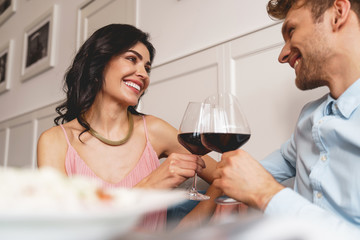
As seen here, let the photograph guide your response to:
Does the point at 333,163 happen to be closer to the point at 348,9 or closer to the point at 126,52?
the point at 348,9

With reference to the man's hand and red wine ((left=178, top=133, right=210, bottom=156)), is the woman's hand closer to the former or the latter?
red wine ((left=178, top=133, right=210, bottom=156))

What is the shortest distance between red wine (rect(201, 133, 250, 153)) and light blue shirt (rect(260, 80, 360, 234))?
20 cm

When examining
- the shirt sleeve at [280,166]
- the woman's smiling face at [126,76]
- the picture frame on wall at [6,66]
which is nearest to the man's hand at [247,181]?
the shirt sleeve at [280,166]

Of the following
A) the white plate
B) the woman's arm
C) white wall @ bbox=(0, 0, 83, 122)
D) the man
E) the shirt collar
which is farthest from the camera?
white wall @ bbox=(0, 0, 83, 122)

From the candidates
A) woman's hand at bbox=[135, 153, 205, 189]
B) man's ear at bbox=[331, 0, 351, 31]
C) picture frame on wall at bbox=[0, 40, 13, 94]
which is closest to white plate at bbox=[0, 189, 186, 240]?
woman's hand at bbox=[135, 153, 205, 189]

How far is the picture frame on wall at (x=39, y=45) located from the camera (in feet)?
10.5

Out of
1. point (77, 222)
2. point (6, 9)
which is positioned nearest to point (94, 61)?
point (77, 222)

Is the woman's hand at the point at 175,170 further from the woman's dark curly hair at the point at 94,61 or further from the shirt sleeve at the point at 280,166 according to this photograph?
the woman's dark curly hair at the point at 94,61

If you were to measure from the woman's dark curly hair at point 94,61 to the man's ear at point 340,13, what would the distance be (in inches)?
36.6

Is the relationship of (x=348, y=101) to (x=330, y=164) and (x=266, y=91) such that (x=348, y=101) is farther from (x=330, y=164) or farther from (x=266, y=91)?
(x=266, y=91)

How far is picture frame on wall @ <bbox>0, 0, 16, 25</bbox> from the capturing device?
3.98m

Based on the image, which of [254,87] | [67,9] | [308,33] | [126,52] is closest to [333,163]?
[308,33]

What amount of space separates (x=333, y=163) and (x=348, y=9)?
1.42 ft

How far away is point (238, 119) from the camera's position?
2.79 feet
